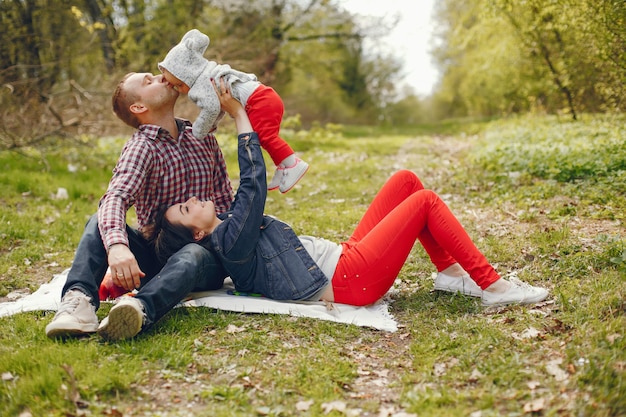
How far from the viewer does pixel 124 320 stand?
3.36 m

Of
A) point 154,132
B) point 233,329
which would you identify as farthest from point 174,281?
point 154,132

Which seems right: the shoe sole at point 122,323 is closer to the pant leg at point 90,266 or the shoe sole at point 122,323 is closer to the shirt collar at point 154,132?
the pant leg at point 90,266

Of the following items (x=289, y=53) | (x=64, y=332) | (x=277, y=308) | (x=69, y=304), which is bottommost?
(x=277, y=308)

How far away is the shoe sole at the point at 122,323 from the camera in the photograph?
3.33 meters

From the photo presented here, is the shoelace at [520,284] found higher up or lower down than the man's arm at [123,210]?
lower down

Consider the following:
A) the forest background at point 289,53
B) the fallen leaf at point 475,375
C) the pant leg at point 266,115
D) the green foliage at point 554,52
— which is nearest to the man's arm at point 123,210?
the pant leg at point 266,115

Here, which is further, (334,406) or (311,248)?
(311,248)

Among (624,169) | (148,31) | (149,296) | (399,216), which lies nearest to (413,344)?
(399,216)

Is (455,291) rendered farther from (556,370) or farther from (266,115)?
(266,115)

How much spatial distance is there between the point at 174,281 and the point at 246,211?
2.02ft

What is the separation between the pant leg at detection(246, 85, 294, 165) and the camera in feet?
12.5

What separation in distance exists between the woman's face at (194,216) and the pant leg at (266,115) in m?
0.58

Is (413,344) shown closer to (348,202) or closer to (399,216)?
(399,216)

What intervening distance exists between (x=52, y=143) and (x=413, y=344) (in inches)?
338
